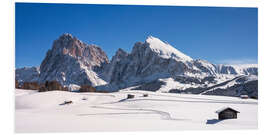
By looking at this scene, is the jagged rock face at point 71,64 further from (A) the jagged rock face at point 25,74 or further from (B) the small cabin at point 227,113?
(B) the small cabin at point 227,113

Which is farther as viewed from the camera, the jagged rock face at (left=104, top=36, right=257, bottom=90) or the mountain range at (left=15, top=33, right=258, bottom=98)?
the jagged rock face at (left=104, top=36, right=257, bottom=90)

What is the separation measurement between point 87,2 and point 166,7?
437cm

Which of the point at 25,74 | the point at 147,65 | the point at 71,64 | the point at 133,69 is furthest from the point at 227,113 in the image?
the point at 71,64

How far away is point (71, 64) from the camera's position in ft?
446

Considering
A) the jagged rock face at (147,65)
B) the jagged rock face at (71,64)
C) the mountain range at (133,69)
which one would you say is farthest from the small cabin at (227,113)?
the jagged rock face at (71,64)

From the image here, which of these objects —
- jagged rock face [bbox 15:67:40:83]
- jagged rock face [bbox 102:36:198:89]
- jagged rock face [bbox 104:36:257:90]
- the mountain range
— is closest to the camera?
jagged rock face [bbox 15:67:40:83]

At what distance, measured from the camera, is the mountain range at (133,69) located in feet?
264

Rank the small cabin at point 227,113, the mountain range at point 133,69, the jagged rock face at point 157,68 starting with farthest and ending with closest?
the jagged rock face at point 157,68
the mountain range at point 133,69
the small cabin at point 227,113

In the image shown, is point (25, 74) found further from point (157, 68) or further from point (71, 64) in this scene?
point (71, 64)

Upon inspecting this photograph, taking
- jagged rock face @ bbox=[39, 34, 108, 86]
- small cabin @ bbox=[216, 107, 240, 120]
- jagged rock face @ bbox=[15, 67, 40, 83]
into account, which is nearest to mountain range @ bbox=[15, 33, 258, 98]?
jagged rock face @ bbox=[39, 34, 108, 86]

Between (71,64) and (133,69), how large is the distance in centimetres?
3851

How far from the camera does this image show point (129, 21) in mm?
13891

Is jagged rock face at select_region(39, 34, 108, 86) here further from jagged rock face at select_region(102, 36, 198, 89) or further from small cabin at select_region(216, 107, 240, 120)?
small cabin at select_region(216, 107, 240, 120)

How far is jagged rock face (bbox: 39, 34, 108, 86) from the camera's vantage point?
127m
